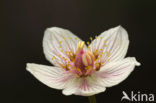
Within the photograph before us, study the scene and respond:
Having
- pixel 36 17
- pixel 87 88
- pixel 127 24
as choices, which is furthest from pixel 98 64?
pixel 36 17

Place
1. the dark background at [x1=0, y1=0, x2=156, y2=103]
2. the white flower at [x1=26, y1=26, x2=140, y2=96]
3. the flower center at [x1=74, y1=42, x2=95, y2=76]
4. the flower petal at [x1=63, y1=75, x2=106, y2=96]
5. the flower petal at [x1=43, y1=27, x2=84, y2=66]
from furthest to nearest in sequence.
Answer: the dark background at [x1=0, y1=0, x2=156, y2=103] < the flower petal at [x1=43, y1=27, x2=84, y2=66] < the flower center at [x1=74, y1=42, x2=95, y2=76] < the white flower at [x1=26, y1=26, x2=140, y2=96] < the flower petal at [x1=63, y1=75, x2=106, y2=96]

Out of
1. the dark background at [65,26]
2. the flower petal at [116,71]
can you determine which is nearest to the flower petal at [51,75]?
the flower petal at [116,71]

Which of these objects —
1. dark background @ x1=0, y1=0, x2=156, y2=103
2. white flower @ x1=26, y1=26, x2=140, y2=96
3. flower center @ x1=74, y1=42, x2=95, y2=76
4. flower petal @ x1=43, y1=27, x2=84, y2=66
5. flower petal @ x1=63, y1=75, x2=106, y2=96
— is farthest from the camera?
dark background @ x1=0, y1=0, x2=156, y2=103

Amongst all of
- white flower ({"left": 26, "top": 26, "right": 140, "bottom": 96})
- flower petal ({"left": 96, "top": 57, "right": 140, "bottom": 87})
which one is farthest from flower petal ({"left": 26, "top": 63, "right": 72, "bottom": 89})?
flower petal ({"left": 96, "top": 57, "right": 140, "bottom": 87})

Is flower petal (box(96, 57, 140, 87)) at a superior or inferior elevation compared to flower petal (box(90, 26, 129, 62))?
inferior

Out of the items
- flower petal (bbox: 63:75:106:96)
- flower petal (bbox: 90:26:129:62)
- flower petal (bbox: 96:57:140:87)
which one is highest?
flower petal (bbox: 90:26:129:62)

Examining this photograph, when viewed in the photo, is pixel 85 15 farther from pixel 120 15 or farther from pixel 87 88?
pixel 87 88

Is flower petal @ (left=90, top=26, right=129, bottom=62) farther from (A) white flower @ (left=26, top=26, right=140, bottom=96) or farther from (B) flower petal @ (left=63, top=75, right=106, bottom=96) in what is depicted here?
(B) flower petal @ (left=63, top=75, right=106, bottom=96)
